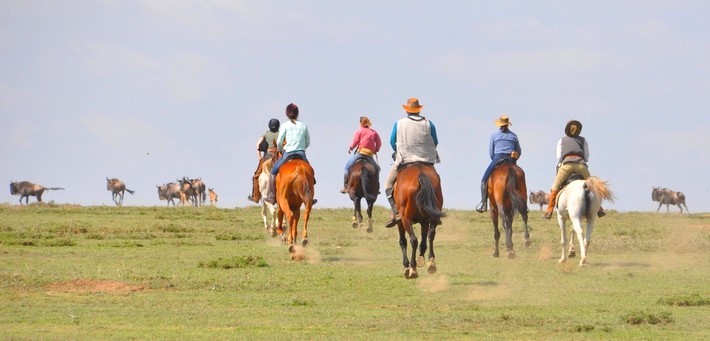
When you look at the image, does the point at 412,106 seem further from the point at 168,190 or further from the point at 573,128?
the point at 168,190

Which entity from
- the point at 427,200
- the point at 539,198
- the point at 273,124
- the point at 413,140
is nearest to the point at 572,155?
the point at 413,140

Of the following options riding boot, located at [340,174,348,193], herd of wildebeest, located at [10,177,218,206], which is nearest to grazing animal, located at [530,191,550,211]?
herd of wildebeest, located at [10,177,218,206]

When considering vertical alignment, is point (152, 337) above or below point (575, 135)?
below

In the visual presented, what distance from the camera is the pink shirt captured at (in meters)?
26.4

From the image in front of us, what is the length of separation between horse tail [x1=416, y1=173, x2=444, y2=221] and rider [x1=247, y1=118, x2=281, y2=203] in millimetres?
8310

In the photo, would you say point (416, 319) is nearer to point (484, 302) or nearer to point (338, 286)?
point (484, 302)

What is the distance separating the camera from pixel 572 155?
910 inches

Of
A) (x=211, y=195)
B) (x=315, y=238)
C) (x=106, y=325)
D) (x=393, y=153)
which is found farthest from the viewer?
(x=211, y=195)

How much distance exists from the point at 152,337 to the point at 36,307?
132 inches

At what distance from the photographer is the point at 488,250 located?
2744 centimetres

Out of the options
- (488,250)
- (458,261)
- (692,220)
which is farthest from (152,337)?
(692,220)

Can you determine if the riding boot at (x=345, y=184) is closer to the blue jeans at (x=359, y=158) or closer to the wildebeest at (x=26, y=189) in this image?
the blue jeans at (x=359, y=158)

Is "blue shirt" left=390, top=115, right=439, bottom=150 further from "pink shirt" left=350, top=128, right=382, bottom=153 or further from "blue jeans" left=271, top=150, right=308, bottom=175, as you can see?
"pink shirt" left=350, top=128, right=382, bottom=153

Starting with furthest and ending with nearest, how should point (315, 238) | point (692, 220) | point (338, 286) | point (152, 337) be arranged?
point (692, 220) < point (315, 238) < point (338, 286) < point (152, 337)
